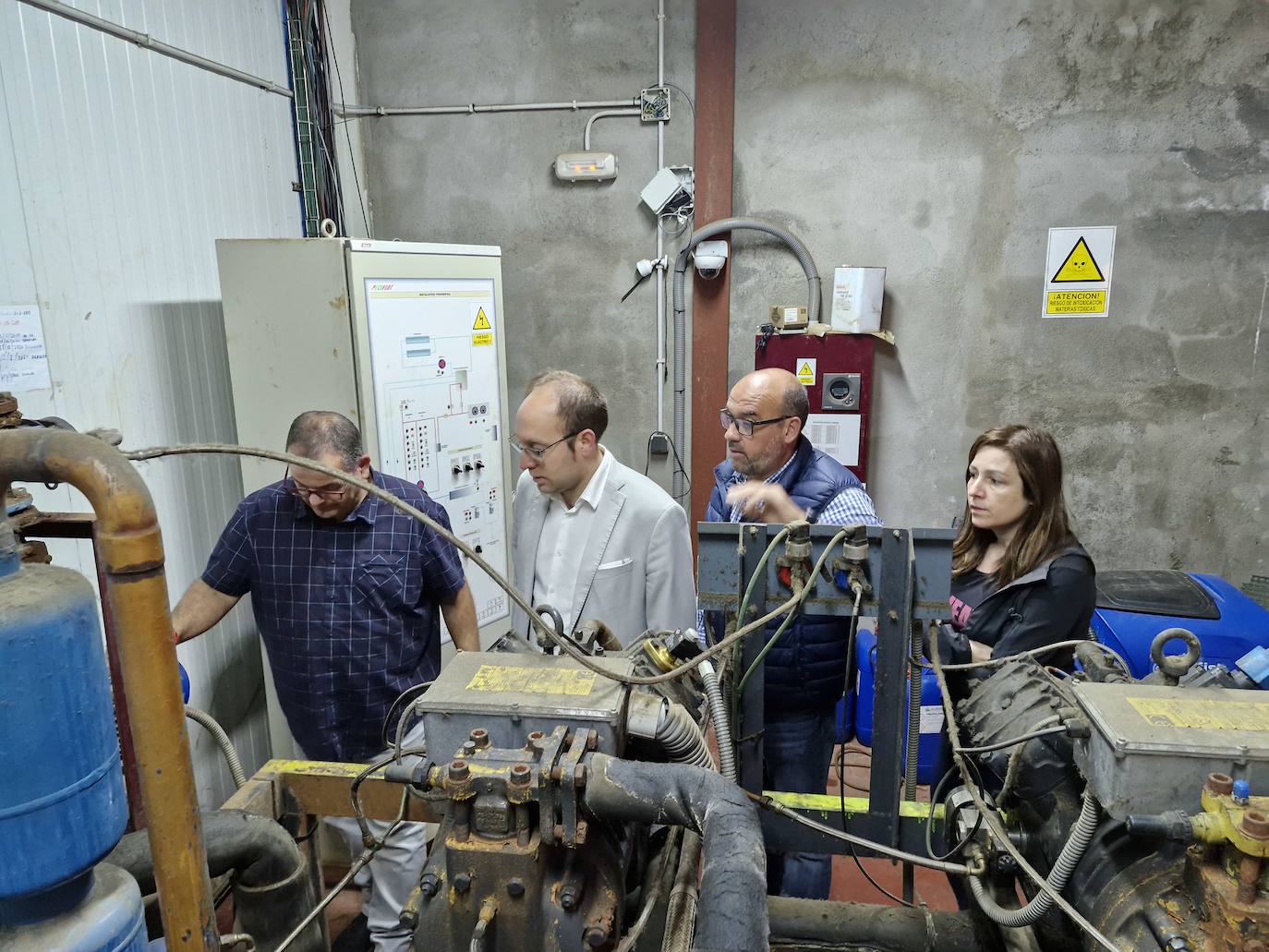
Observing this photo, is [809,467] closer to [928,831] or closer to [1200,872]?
[928,831]

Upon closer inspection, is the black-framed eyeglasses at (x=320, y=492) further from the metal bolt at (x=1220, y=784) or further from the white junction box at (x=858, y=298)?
the white junction box at (x=858, y=298)

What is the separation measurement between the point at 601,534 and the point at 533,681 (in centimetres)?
87

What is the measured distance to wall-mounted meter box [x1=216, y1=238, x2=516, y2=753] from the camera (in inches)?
96.7

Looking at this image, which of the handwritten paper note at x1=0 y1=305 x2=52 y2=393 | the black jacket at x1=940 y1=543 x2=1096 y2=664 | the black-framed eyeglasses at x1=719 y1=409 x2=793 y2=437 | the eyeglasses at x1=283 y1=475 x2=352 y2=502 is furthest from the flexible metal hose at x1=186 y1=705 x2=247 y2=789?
the black jacket at x1=940 y1=543 x2=1096 y2=664

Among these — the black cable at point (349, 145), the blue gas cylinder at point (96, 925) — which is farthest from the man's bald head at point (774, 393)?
the black cable at point (349, 145)

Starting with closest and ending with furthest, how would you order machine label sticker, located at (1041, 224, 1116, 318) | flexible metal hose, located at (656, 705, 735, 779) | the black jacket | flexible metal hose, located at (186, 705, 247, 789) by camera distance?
flexible metal hose, located at (656, 705, 735, 779) < flexible metal hose, located at (186, 705, 247, 789) < the black jacket < machine label sticker, located at (1041, 224, 1116, 318)

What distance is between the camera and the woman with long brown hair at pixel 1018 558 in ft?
6.12

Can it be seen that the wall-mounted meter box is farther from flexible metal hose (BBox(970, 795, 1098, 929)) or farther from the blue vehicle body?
the blue vehicle body

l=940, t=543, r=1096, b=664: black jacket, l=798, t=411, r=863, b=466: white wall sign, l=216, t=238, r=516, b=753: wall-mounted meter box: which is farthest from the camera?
l=798, t=411, r=863, b=466: white wall sign

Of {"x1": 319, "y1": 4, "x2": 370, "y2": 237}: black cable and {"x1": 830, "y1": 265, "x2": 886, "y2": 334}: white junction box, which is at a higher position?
{"x1": 319, "y1": 4, "x2": 370, "y2": 237}: black cable

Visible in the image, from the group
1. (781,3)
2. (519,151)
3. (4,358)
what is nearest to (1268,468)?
(781,3)

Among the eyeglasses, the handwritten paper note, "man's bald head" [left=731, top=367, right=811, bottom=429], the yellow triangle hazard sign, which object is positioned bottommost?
the eyeglasses

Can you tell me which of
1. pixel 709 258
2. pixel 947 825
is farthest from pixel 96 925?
pixel 709 258

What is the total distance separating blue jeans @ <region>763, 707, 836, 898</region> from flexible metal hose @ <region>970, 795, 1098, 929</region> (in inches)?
32.4
